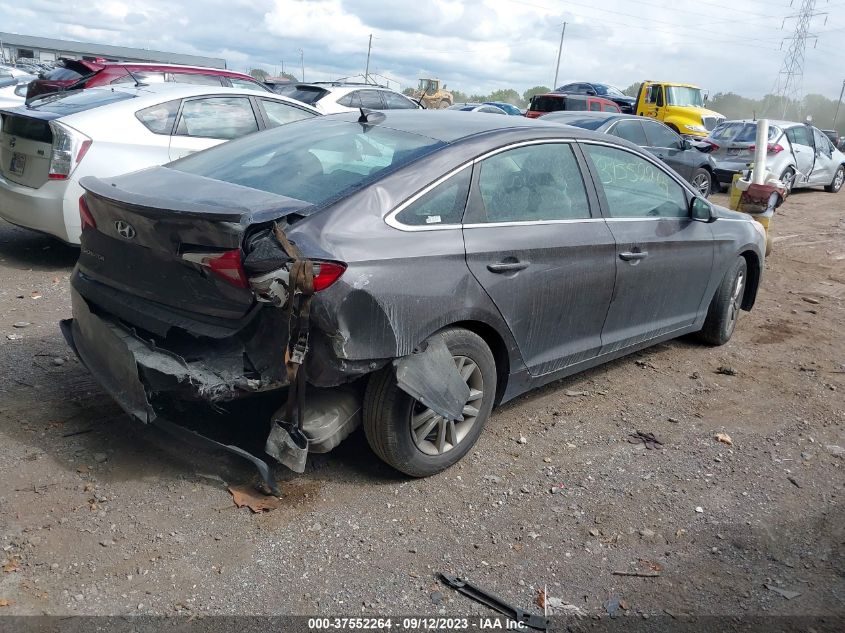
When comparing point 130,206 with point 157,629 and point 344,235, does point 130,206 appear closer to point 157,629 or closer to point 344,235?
point 344,235

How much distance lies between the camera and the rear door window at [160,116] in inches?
268

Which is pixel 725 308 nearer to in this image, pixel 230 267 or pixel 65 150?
pixel 230 267

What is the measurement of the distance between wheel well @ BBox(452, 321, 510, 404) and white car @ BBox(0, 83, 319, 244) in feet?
12.6

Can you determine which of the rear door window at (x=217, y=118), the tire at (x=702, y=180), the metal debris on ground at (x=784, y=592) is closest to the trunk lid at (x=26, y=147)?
the rear door window at (x=217, y=118)

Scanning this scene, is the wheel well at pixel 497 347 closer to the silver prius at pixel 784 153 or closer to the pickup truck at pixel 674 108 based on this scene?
the silver prius at pixel 784 153

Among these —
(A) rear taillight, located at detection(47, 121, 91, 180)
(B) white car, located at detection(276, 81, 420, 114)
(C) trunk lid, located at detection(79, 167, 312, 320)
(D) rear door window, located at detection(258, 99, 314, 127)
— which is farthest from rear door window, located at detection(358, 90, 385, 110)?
(C) trunk lid, located at detection(79, 167, 312, 320)

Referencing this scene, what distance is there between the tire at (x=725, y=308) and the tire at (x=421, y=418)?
8.98 feet

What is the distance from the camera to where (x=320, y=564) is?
9.93 ft

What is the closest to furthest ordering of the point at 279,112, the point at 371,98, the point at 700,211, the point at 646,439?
the point at 646,439 < the point at 700,211 < the point at 279,112 < the point at 371,98

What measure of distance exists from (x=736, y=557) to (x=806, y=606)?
34 cm

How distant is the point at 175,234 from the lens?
3225 mm

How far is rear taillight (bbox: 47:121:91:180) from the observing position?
6316 millimetres

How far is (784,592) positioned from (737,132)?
15.0 m

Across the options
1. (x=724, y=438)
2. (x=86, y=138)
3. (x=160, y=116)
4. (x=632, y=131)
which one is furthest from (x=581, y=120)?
(x=724, y=438)
